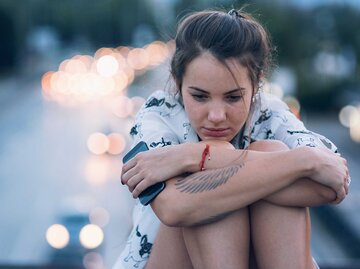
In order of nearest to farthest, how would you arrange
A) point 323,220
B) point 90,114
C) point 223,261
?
1. point 223,261
2. point 323,220
3. point 90,114

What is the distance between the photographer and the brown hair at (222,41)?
8.61 ft

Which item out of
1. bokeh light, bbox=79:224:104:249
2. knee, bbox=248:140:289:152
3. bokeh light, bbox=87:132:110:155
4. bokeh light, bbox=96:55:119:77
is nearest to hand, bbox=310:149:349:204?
knee, bbox=248:140:289:152

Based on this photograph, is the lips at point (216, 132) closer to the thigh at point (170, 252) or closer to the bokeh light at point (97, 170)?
the thigh at point (170, 252)

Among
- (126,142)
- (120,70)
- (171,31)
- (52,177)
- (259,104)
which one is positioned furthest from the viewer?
(120,70)

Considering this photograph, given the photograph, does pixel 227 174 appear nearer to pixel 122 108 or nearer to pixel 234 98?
pixel 234 98

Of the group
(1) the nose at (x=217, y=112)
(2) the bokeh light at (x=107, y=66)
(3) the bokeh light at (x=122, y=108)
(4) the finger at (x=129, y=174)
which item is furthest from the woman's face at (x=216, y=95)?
(2) the bokeh light at (x=107, y=66)

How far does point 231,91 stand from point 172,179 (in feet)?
0.97

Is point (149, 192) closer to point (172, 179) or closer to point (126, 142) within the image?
point (172, 179)

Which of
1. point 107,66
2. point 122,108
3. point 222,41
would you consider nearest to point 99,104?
point 122,108

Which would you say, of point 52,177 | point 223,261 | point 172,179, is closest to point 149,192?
point 172,179

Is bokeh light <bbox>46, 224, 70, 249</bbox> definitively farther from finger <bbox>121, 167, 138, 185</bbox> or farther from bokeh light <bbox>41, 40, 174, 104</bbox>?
bokeh light <bbox>41, 40, 174, 104</bbox>

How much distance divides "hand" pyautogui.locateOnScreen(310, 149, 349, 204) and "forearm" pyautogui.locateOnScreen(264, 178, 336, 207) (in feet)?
0.07

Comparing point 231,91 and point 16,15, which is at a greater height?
point 16,15

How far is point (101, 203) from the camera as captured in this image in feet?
74.4
